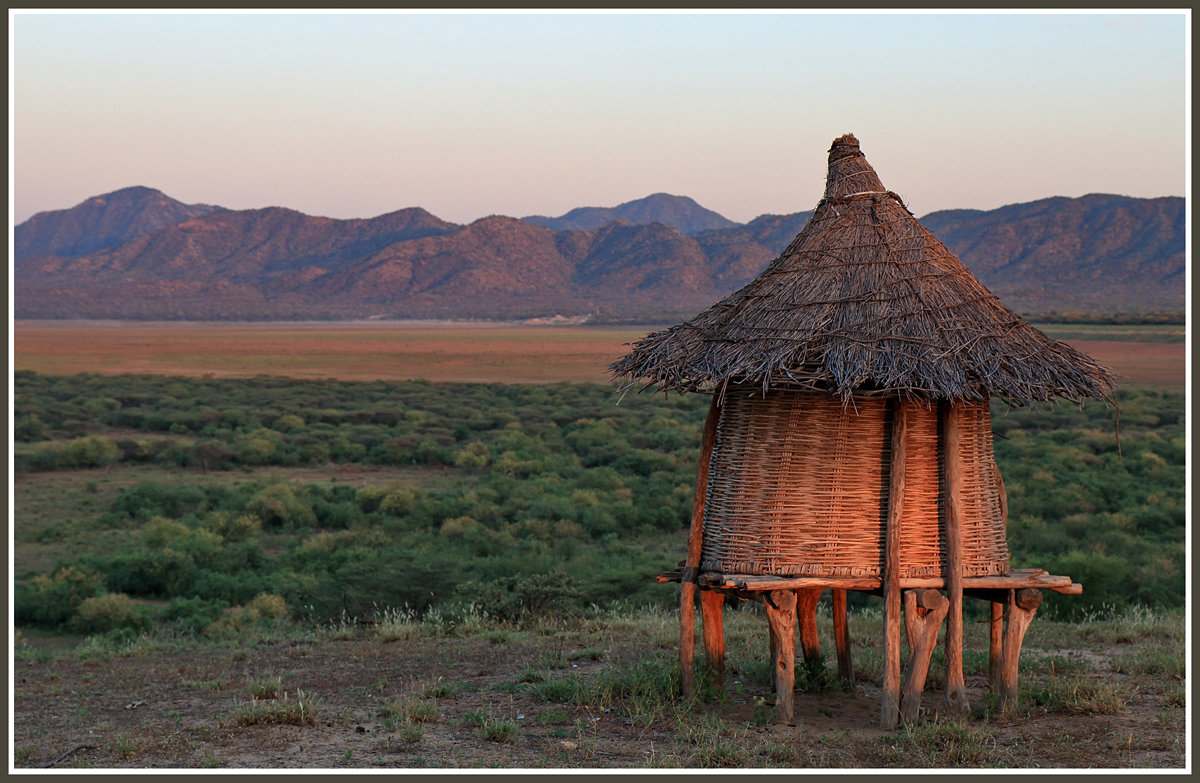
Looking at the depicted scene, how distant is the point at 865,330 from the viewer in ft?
26.0

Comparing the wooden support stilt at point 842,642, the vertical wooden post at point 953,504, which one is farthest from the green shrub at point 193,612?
the vertical wooden post at point 953,504

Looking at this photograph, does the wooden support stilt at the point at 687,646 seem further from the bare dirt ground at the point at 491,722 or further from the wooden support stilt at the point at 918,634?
the wooden support stilt at the point at 918,634

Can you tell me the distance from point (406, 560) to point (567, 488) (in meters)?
10.7

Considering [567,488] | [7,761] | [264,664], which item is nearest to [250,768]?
[7,761]

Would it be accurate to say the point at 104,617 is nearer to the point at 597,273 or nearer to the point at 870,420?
the point at 870,420

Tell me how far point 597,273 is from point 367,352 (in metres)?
72.4

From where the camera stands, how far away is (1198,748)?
6.50 meters

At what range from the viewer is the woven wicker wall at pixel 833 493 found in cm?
806

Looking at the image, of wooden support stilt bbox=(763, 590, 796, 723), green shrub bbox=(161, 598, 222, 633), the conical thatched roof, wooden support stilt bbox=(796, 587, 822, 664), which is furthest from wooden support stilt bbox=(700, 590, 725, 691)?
green shrub bbox=(161, 598, 222, 633)

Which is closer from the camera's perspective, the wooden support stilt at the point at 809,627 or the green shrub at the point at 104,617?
the wooden support stilt at the point at 809,627

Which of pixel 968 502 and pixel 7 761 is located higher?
pixel 968 502

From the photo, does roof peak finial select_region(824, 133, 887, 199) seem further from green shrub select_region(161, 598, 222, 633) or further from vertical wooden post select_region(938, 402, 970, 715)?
green shrub select_region(161, 598, 222, 633)

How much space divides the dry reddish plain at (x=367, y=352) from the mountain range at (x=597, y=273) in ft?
46.9

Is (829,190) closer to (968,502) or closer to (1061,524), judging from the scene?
(968,502)
